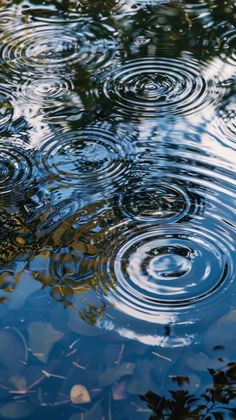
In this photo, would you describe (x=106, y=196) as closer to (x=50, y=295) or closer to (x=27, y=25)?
(x=50, y=295)

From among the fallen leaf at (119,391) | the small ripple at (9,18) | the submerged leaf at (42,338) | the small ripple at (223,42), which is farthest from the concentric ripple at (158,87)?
the fallen leaf at (119,391)

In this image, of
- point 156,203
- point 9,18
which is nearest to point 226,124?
point 156,203

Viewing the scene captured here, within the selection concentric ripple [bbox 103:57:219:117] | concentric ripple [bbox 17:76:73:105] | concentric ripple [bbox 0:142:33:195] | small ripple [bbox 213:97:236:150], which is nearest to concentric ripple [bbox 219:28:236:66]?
concentric ripple [bbox 103:57:219:117]

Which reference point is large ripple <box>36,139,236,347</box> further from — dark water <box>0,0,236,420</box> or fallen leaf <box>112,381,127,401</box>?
fallen leaf <box>112,381,127,401</box>

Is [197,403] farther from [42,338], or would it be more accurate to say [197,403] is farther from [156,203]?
[156,203]

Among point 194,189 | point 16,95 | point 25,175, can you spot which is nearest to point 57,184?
point 25,175

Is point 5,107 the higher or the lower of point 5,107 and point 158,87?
the lower
